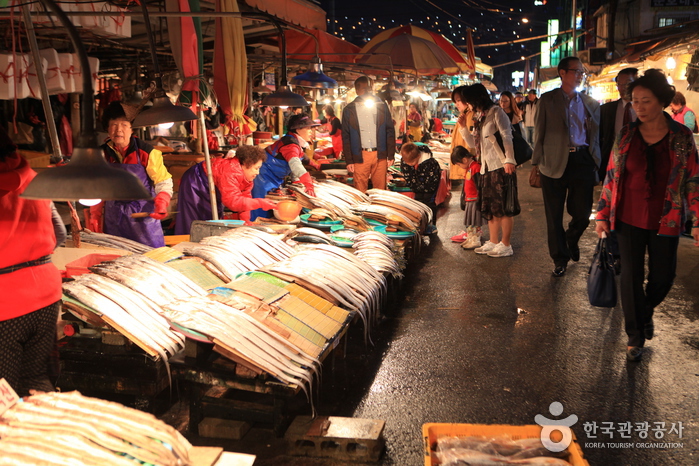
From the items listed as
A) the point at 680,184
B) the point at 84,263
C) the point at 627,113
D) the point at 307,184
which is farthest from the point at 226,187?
the point at 627,113

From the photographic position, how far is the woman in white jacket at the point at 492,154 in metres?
8.05

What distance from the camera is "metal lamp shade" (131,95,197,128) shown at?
479cm

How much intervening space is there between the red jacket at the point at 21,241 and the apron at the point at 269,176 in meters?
4.53

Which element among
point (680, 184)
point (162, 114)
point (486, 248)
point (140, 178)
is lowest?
point (486, 248)

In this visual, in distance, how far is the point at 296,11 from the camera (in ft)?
30.6

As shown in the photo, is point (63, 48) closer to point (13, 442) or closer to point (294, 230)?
point (294, 230)

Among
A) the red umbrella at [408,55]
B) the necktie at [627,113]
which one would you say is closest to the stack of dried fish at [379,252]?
the necktie at [627,113]

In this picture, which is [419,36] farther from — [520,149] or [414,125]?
[520,149]

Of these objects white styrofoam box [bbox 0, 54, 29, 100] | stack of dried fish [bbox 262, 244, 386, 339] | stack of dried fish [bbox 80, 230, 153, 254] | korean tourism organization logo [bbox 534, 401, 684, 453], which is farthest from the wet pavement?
white styrofoam box [bbox 0, 54, 29, 100]

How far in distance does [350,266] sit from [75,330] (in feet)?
7.20

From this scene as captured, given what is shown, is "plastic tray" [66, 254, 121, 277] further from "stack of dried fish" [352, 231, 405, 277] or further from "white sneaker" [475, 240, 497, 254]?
"white sneaker" [475, 240, 497, 254]

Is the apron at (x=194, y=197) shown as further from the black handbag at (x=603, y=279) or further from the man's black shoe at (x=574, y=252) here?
the man's black shoe at (x=574, y=252)

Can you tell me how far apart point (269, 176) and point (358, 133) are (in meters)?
2.87

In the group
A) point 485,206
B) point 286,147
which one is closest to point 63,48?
point 286,147
